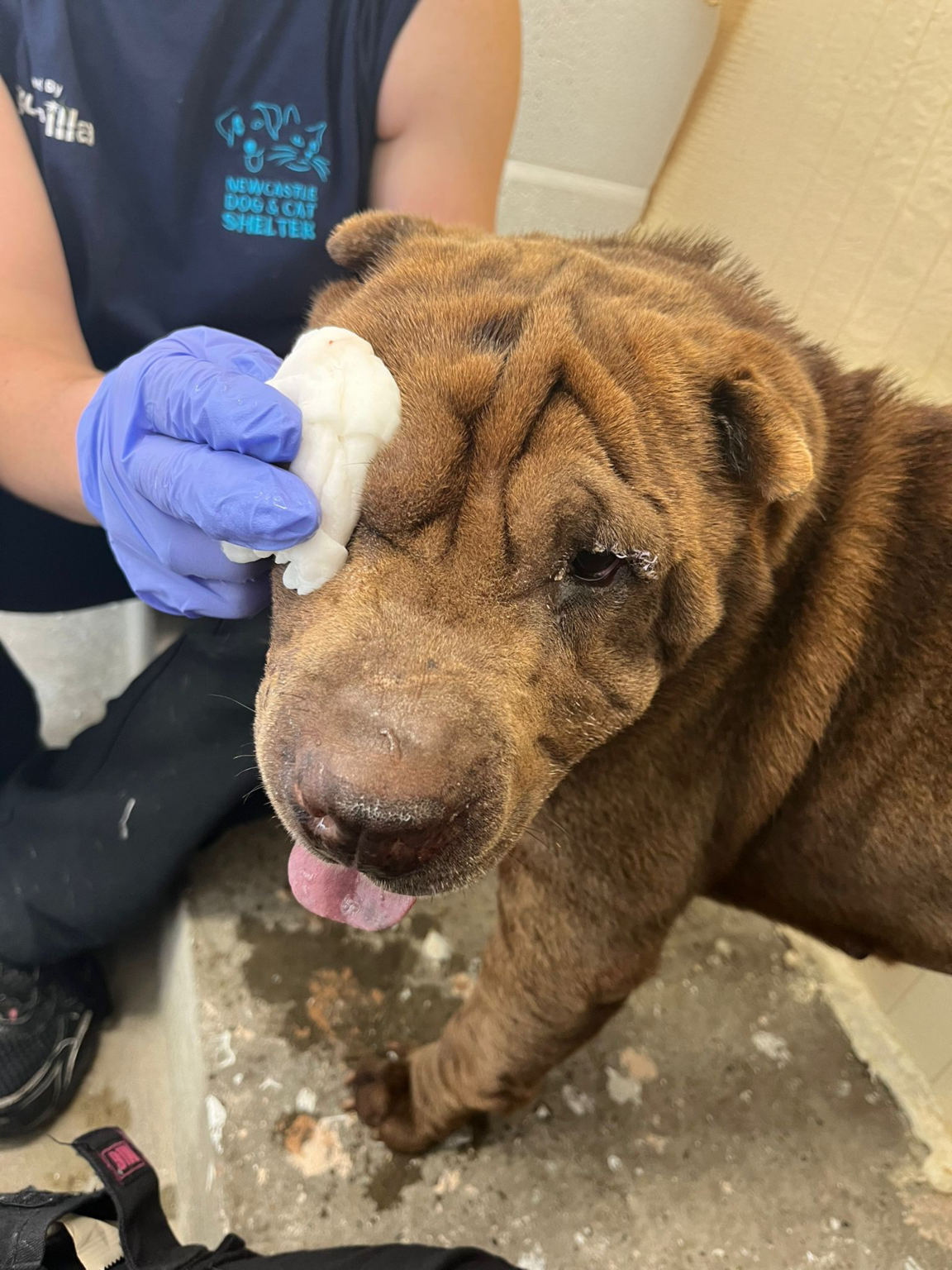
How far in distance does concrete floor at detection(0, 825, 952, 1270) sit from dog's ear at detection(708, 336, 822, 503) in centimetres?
153

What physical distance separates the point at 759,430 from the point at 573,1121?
1.63 metres

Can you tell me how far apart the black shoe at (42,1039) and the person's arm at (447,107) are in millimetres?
2049

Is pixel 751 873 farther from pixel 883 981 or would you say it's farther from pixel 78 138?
pixel 78 138

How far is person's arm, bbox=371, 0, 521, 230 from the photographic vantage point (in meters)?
1.95

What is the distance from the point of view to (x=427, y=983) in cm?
206

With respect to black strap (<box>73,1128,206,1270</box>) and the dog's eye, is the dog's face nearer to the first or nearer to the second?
the dog's eye

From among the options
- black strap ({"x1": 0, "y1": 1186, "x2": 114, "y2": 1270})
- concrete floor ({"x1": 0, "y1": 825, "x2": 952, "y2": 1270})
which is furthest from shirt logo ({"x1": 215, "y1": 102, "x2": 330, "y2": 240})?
black strap ({"x1": 0, "y1": 1186, "x2": 114, "y2": 1270})

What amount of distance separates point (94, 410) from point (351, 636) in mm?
778

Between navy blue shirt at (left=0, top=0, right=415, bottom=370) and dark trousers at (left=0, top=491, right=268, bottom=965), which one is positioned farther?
dark trousers at (left=0, top=491, right=268, bottom=965)

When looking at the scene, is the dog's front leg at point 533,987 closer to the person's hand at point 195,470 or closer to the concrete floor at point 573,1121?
the concrete floor at point 573,1121

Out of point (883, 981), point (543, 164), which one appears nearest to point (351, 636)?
point (883, 981)

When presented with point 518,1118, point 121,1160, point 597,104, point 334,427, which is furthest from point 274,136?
point 518,1118

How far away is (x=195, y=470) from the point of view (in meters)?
1.16

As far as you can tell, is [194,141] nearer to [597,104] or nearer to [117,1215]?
[597,104]
